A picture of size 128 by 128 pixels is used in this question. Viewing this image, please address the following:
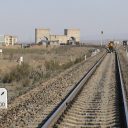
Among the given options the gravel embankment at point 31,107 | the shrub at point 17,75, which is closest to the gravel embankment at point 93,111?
the gravel embankment at point 31,107

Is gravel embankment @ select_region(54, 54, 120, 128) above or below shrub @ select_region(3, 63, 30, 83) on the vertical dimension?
above

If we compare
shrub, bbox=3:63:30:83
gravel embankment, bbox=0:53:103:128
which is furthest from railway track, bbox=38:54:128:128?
shrub, bbox=3:63:30:83

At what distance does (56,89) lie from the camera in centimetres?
2228

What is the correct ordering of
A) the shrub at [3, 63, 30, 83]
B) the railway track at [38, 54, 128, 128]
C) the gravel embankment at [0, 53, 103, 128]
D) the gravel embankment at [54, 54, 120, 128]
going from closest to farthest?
1. the railway track at [38, 54, 128, 128]
2. the gravel embankment at [54, 54, 120, 128]
3. the gravel embankment at [0, 53, 103, 128]
4. the shrub at [3, 63, 30, 83]

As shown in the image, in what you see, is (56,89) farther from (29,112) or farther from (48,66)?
(48,66)

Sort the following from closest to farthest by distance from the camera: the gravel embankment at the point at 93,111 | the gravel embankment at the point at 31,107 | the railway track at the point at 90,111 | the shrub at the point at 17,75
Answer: the railway track at the point at 90,111, the gravel embankment at the point at 93,111, the gravel embankment at the point at 31,107, the shrub at the point at 17,75

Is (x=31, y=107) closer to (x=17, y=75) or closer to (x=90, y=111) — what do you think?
(x=90, y=111)

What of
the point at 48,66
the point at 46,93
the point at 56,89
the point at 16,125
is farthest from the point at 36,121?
the point at 48,66

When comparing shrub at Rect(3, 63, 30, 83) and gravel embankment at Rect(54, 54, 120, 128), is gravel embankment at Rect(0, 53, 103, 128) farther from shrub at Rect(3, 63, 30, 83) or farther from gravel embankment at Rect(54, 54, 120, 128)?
shrub at Rect(3, 63, 30, 83)

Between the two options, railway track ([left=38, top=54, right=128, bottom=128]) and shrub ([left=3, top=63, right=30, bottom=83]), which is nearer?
railway track ([left=38, top=54, right=128, bottom=128])

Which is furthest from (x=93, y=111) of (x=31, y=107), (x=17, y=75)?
(x=17, y=75)

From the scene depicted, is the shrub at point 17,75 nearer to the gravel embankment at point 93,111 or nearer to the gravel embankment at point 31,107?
the gravel embankment at point 31,107

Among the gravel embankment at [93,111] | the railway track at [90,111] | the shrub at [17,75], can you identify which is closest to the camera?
the railway track at [90,111]

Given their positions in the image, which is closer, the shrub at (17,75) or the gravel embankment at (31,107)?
the gravel embankment at (31,107)
